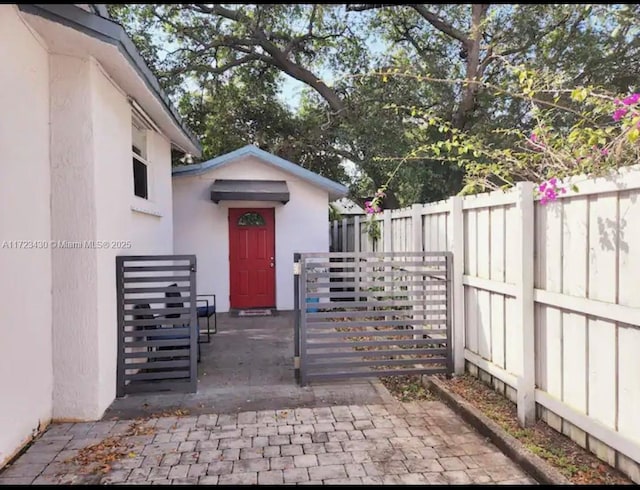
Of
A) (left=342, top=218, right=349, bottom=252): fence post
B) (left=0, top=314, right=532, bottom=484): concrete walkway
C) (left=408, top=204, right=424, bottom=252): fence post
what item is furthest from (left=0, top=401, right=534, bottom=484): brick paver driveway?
(left=342, top=218, right=349, bottom=252): fence post

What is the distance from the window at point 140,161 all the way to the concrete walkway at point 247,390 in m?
2.52

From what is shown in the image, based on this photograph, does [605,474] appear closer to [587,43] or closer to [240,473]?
[240,473]

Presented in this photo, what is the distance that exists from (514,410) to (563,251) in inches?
60.0

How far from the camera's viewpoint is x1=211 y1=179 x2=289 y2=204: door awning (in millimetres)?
8328

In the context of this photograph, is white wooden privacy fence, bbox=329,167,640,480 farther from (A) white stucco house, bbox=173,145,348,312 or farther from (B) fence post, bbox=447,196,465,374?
(A) white stucco house, bbox=173,145,348,312

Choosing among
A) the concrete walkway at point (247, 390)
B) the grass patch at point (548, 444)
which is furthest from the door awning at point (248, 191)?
the grass patch at point (548, 444)

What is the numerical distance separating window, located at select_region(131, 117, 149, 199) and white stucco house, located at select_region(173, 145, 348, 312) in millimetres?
2432

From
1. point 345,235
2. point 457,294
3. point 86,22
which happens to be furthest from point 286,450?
point 345,235

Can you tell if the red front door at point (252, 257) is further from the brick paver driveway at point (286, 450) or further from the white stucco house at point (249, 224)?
the brick paver driveway at point (286, 450)

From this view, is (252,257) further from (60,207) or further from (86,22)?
(86,22)

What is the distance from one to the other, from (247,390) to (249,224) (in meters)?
5.22

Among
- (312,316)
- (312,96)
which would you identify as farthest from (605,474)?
(312,96)

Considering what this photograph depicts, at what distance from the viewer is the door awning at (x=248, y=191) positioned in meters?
8.33

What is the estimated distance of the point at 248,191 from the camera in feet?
27.6
